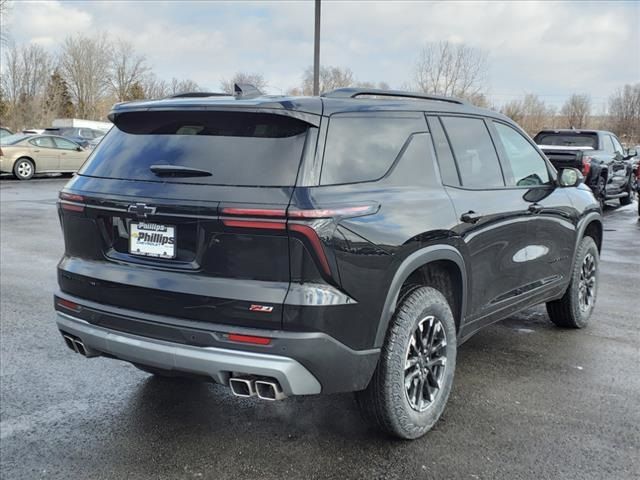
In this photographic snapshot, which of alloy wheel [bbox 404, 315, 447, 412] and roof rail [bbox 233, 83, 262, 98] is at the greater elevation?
roof rail [bbox 233, 83, 262, 98]

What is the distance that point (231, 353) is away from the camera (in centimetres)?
280

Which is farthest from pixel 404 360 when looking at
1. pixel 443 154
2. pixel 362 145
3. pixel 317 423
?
pixel 443 154

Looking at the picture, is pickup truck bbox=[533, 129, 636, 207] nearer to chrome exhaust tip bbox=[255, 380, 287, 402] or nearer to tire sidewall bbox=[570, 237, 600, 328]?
tire sidewall bbox=[570, 237, 600, 328]

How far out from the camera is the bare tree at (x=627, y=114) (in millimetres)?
54094

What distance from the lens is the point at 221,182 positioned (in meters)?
2.90

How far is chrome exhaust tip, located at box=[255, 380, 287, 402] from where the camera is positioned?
9.18 ft

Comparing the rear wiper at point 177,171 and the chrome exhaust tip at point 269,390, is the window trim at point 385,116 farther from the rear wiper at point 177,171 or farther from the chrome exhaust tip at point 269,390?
the chrome exhaust tip at point 269,390

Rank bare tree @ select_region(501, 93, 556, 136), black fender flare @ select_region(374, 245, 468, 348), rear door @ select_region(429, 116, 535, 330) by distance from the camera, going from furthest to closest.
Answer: bare tree @ select_region(501, 93, 556, 136) < rear door @ select_region(429, 116, 535, 330) < black fender flare @ select_region(374, 245, 468, 348)

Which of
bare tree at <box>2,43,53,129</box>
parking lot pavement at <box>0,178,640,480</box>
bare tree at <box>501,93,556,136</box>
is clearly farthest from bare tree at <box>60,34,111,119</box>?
parking lot pavement at <box>0,178,640,480</box>

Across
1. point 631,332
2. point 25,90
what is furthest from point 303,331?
point 25,90

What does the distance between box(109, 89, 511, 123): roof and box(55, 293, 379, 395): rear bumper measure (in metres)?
1.05

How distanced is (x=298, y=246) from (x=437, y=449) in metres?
1.40

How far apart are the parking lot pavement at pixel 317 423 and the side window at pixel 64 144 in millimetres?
17924

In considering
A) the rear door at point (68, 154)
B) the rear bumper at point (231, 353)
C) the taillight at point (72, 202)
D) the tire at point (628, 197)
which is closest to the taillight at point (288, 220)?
the rear bumper at point (231, 353)
